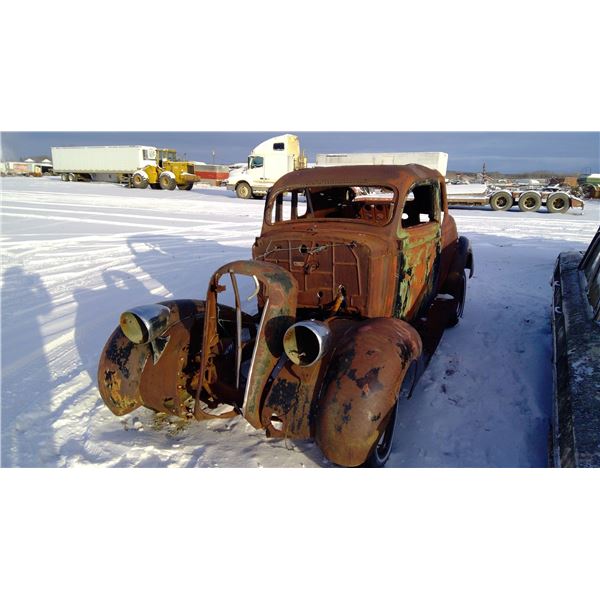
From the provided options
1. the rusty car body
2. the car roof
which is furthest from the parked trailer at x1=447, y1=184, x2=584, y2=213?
the car roof

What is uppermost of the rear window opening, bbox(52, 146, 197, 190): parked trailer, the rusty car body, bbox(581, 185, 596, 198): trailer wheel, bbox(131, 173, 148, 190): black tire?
bbox(52, 146, 197, 190): parked trailer

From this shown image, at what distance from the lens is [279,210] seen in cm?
459

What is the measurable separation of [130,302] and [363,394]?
14.7 ft

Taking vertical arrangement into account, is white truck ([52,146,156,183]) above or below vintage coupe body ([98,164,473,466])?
above

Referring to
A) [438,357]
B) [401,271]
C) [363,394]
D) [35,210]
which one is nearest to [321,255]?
[401,271]

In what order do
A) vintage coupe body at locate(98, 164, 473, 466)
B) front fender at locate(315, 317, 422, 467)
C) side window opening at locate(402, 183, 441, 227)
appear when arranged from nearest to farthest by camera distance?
front fender at locate(315, 317, 422, 467), vintage coupe body at locate(98, 164, 473, 466), side window opening at locate(402, 183, 441, 227)

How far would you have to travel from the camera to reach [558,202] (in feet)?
59.2

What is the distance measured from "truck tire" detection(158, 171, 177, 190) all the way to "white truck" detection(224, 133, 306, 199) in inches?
A: 219

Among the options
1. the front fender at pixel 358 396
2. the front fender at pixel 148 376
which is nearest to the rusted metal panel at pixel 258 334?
the front fender at pixel 148 376

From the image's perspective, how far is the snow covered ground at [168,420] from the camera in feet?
10.2

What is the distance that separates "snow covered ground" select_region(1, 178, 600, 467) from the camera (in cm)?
310

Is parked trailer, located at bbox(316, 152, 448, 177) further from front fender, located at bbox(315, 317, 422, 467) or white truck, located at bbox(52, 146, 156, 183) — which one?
front fender, located at bbox(315, 317, 422, 467)

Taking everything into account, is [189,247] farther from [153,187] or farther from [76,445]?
[153,187]

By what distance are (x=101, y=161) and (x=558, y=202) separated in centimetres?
3097
